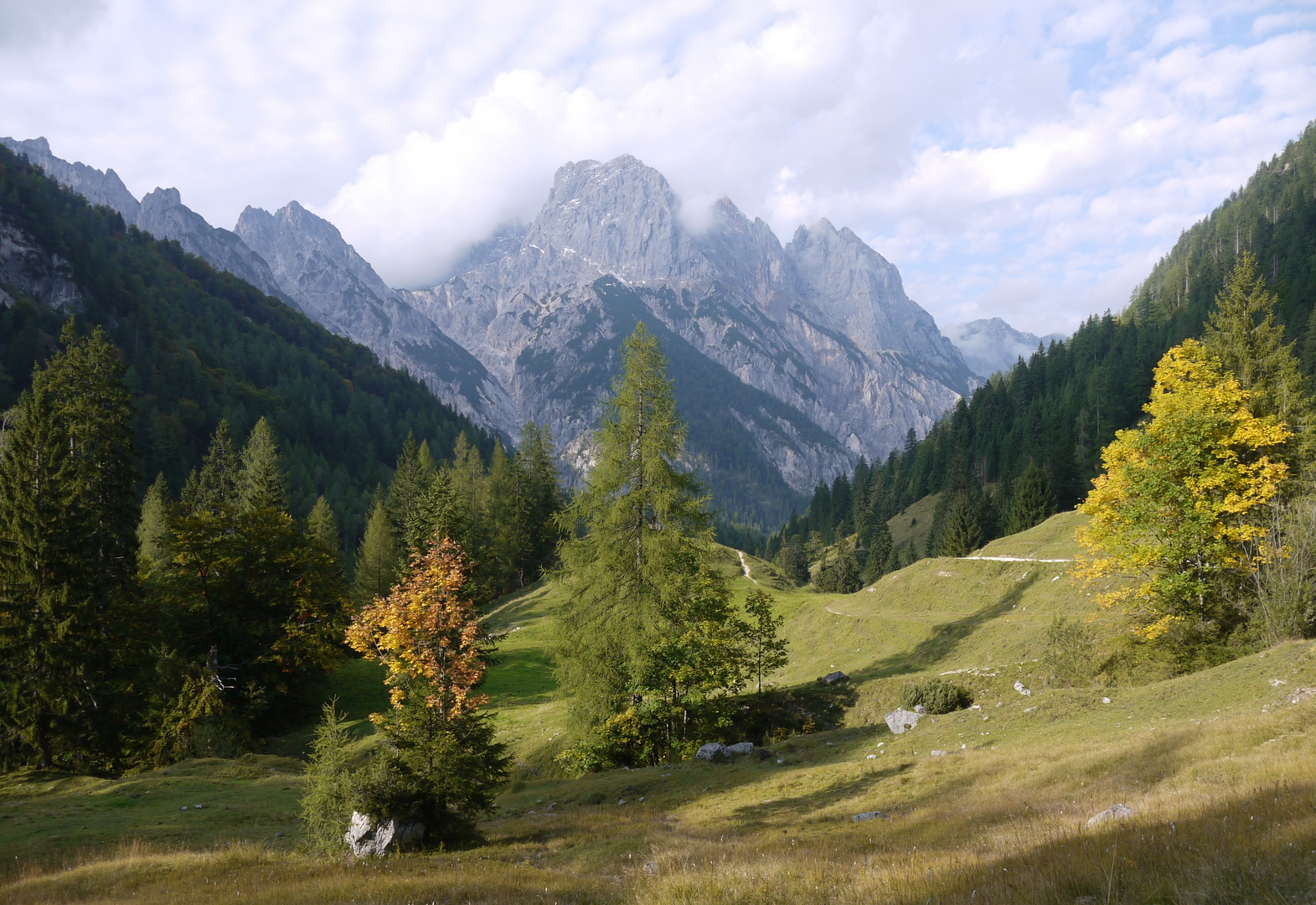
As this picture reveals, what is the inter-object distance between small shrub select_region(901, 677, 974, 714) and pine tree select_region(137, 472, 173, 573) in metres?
54.7

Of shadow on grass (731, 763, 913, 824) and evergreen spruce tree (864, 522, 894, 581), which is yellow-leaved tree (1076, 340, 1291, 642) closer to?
shadow on grass (731, 763, 913, 824)

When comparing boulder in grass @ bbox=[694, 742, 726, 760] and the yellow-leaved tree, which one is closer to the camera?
the yellow-leaved tree

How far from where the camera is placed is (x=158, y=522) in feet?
230

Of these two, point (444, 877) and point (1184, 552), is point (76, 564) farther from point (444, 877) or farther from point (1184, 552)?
point (1184, 552)

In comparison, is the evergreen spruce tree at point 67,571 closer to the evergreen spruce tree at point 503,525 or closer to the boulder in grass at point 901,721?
the boulder in grass at point 901,721

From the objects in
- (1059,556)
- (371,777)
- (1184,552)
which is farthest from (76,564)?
(1059,556)

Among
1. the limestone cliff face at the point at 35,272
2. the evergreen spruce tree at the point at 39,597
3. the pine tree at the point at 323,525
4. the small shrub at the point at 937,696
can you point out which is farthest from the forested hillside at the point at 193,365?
the small shrub at the point at 937,696

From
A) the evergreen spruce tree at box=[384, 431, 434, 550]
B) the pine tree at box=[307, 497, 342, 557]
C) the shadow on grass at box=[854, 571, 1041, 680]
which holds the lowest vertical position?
the shadow on grass at box=[854, 571, 1041, 680]

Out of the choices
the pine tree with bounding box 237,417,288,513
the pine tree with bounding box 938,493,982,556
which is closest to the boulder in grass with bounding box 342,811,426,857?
the pine tree with bounding box 237,417,288,513

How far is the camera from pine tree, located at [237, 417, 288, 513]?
60309mm

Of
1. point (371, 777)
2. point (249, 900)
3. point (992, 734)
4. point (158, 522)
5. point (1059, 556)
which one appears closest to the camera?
point (249, 900)

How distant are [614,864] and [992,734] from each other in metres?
16.4

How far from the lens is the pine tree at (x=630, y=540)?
27.6 m

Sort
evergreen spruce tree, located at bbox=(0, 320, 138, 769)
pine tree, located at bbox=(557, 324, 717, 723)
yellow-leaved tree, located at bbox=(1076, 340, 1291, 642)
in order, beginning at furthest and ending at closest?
evergreen spruce tree, located at bbox=(0, 320, 138, 769) < pine tree, located at bbox=(557, 324, 717, 723) < yellow-leaved tree, located at bbox=(1076, 340, 1291, 642)
